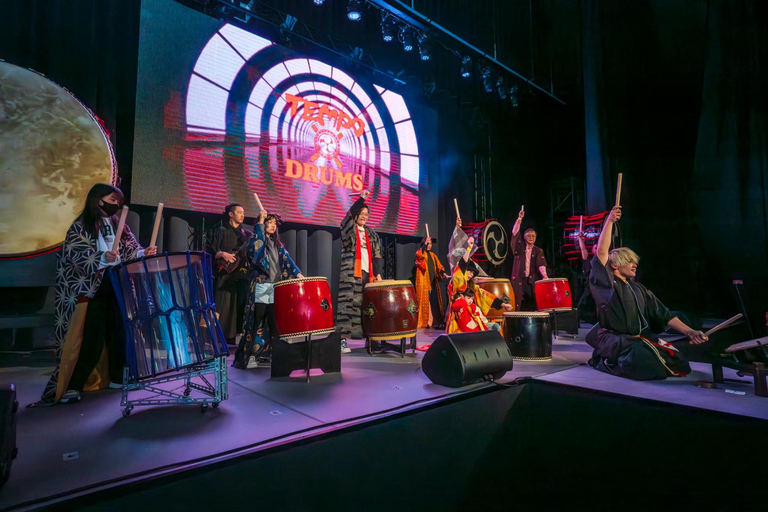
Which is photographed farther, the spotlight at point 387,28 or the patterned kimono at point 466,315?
the spotlight at point 387,28

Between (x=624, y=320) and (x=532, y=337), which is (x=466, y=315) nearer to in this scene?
(x=532, y=337)

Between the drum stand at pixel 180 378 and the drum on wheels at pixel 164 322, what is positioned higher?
the drum on wheels at pixel 164 322

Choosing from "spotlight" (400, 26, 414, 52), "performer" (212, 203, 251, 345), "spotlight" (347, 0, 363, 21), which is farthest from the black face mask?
"spotlight" (400, 26, 414, 52)

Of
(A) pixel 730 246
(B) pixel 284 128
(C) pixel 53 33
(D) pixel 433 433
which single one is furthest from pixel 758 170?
(C) pixel 53 33

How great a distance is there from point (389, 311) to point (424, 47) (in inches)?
159

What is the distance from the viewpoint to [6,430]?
4.12 feet

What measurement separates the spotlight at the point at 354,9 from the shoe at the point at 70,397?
15.0 ft

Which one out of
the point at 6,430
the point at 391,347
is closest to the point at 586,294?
the point at 391,347

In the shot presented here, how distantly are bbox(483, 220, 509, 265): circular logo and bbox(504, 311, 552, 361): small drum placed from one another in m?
2.76

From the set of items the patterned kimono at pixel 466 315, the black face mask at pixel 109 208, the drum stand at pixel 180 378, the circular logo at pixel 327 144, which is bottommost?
the drum stand at pixel 180 378

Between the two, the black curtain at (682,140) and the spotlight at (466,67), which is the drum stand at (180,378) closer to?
the black curtain at (682,140)

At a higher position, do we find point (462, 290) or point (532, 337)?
point (462, 290)

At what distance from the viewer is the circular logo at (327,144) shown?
5.29m

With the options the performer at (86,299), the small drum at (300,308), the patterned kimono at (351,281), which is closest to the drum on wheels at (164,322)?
the performer at (86,299)
